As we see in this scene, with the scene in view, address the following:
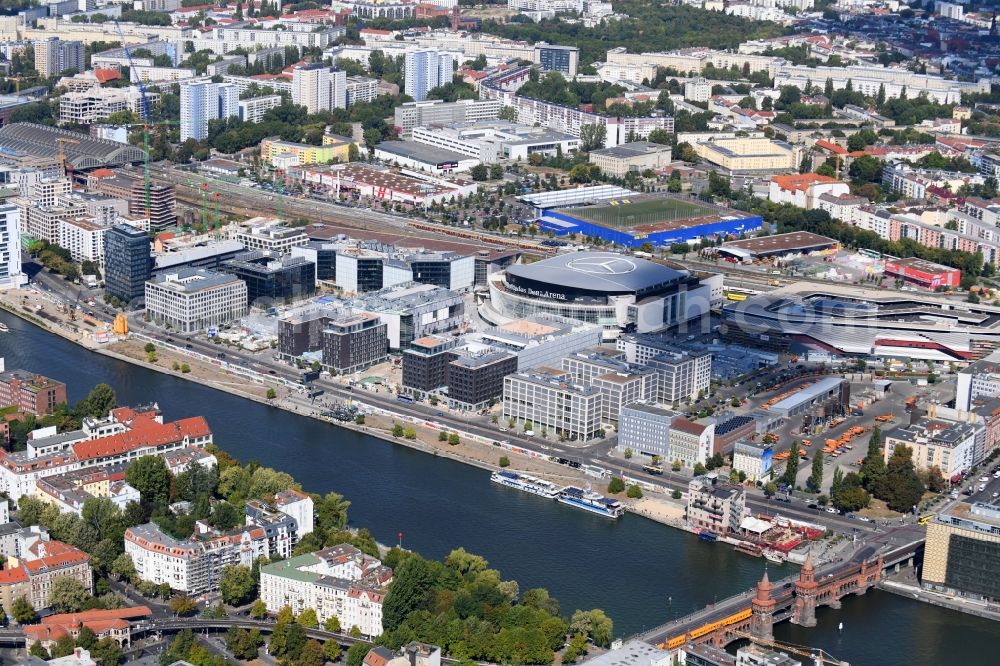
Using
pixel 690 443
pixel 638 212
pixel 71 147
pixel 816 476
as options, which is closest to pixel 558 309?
pixel 690 443

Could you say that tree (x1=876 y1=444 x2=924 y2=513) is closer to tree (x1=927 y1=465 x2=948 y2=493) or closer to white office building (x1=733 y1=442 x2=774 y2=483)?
tree (x1=927 y1=465 x2=948 y2=493)

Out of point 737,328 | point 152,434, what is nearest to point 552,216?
point 737,328

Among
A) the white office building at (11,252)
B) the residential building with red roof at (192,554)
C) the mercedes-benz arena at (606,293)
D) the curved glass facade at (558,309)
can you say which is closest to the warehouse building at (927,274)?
the mercedes-benz arena at (606,293)

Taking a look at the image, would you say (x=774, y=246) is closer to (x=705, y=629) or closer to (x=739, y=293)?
(x=739, y=293)

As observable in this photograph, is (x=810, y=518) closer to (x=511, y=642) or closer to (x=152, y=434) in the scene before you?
(x=511, y=642)

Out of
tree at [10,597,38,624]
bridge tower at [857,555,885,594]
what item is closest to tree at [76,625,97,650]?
tree at [10,597,38,624]

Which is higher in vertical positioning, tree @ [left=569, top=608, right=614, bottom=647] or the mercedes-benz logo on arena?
the mercedes-benz logo on arena
